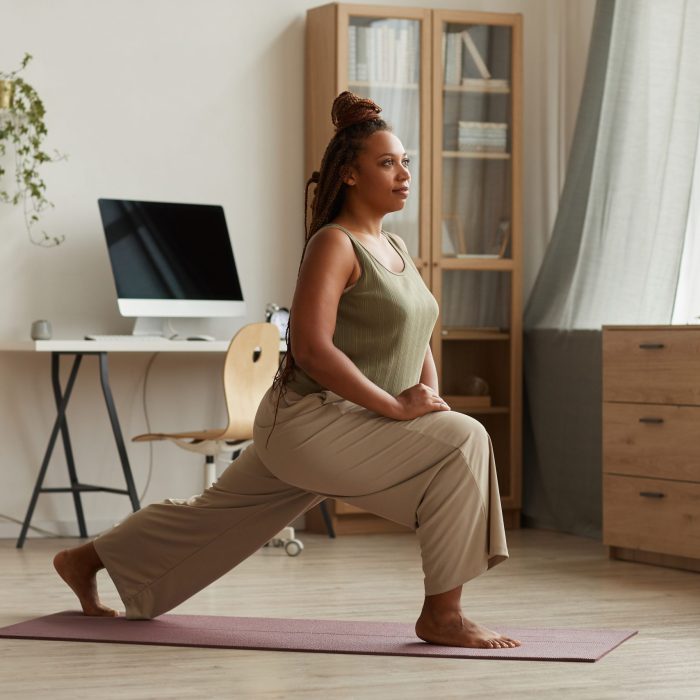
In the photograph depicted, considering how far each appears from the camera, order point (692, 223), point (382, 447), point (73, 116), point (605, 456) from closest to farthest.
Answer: point (382, 447), point (605, 456), point (692, 223), point (73, 116)

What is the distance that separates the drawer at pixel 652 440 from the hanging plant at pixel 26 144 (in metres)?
2.16

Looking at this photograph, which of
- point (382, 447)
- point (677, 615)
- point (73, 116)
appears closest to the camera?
point (382, 447)

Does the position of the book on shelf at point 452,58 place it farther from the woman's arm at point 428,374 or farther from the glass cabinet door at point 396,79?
the woman's arm at point 428,374

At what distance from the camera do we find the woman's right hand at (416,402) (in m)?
2.64

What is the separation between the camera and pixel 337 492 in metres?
2.67

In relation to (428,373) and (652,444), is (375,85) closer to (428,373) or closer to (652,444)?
(652,444)

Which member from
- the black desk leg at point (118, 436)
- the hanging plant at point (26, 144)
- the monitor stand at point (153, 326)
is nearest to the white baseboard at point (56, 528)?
the black desk leg at point (118, 436)

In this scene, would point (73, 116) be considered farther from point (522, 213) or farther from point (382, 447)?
point (382, 447)

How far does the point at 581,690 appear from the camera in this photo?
93.8 inches

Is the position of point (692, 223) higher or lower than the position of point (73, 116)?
lower

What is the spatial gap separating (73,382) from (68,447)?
24 centimetres

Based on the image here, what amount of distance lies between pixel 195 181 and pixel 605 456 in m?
1.93

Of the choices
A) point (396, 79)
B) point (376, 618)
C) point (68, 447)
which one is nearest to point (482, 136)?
point (396, 79)

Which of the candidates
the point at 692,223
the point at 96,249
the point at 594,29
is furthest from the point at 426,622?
the point at 594,29
